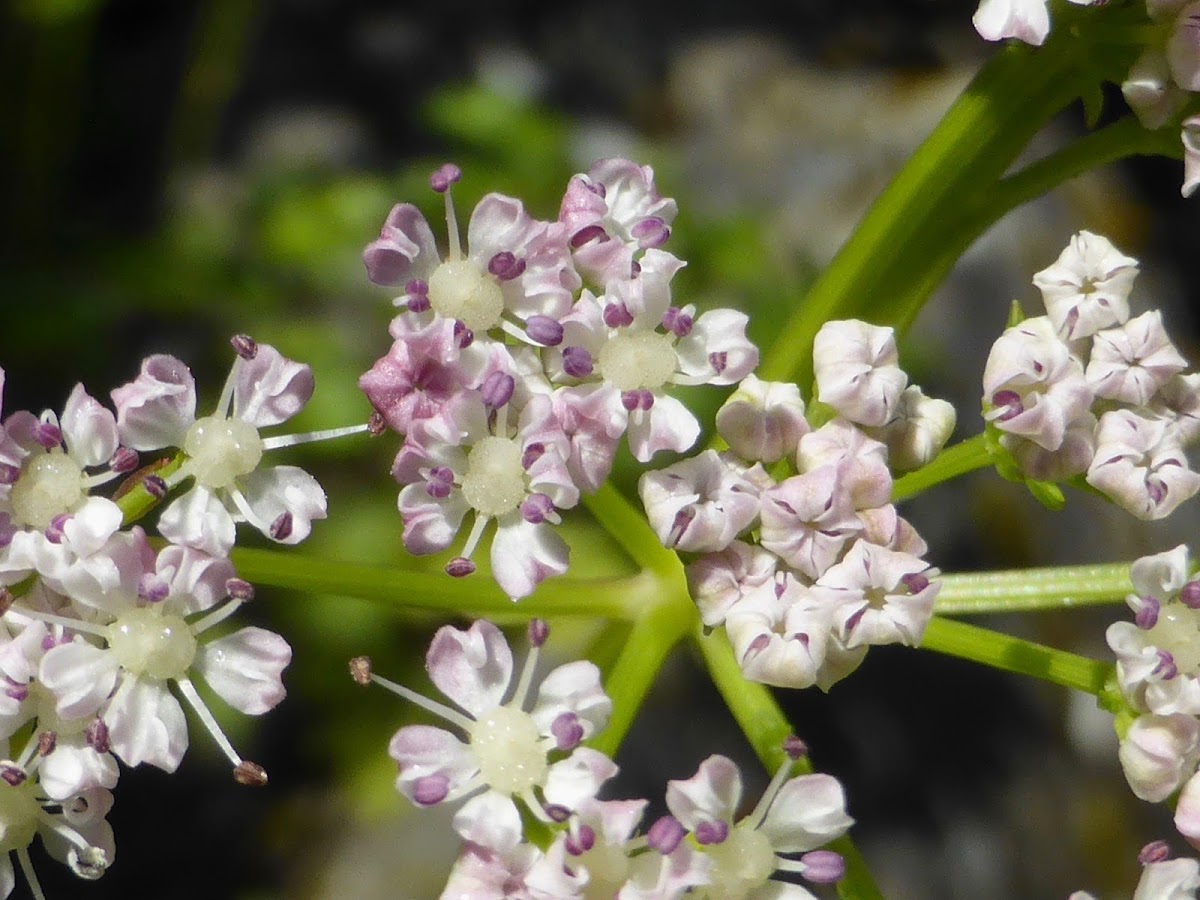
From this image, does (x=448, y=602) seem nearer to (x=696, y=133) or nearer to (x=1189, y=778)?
(x=1189, y=778)

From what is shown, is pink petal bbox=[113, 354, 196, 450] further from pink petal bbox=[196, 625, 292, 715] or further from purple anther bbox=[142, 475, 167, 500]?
pink petal bbox=[196, 625, 292, 715]

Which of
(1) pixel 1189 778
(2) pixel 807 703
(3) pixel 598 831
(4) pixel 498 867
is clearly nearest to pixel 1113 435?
(1) pixel 1189 778

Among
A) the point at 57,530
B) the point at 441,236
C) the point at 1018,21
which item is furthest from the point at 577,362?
the point at 441,236

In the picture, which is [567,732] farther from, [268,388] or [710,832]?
[268,388]

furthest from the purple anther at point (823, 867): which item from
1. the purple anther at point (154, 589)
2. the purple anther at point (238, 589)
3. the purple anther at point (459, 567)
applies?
the purple anther at point (154, 589)

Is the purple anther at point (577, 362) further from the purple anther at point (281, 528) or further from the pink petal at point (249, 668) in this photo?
the pink petal at point (249, 668)

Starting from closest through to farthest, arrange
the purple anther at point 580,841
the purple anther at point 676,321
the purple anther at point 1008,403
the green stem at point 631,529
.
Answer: the purple anther at point 580,841, the purple anther at point 1008,403, the purple anther at point 676,321, the green stem at point 631,529

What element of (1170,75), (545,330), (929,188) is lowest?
(545,330)

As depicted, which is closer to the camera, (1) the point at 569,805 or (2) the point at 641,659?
(1) the point at 569,805
